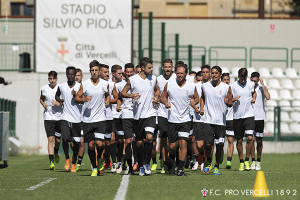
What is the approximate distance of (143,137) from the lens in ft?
52.7

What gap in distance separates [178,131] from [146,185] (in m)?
2.70

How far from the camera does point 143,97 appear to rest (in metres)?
15.9

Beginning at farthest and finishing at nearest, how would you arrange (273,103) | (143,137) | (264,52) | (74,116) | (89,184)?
(264,52) → (273,103) → (74,116) → (143,137) → (89,184)

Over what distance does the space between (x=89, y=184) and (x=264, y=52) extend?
77.7 feet

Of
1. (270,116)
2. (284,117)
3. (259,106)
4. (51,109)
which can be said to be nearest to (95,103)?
(51,109)

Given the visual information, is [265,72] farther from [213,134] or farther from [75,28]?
[213,134]

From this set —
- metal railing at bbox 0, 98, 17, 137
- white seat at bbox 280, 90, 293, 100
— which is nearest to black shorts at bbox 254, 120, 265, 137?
metal railing at bbox 0, 98, 17, 137

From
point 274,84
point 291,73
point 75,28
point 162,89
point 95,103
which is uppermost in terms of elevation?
point 75,28

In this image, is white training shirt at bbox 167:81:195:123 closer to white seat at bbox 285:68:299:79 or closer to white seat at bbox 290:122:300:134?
white seat at bbox 290:122:300:134

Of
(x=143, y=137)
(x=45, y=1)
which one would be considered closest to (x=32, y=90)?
(x=45, y=1)

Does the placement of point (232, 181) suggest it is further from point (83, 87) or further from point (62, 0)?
point (62, 0)

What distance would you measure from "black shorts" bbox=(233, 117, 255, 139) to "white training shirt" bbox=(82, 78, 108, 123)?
4.19 m

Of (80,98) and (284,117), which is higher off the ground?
→ (80,98)

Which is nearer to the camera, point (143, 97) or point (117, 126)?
point (143, 97)
